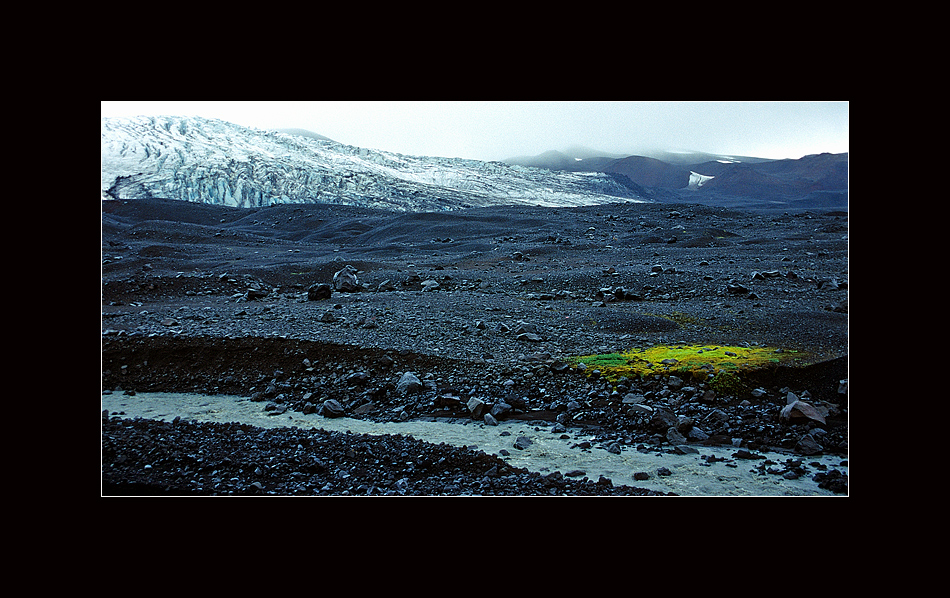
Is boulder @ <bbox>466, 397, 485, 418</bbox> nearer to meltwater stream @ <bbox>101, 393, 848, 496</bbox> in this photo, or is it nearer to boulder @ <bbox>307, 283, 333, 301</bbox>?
meltwater stream @ <bbox>101, 393, 848, 496</bbox>

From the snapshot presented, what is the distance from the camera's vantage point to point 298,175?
3894cm

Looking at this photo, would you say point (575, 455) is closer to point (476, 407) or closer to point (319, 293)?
point (476, 407)

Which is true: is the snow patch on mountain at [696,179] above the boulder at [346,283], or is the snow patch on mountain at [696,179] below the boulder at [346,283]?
above

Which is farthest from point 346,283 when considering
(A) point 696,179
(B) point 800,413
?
(A) point 696,179

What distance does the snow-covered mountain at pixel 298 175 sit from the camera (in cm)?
3600

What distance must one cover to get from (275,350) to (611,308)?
459 centimetres

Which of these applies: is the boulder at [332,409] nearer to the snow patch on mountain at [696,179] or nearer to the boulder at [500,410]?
the boulder at [500,410]

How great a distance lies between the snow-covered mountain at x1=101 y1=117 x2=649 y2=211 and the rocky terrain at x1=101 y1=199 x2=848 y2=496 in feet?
80.0

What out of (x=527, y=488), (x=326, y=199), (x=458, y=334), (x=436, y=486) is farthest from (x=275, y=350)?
(x=326, y=199)

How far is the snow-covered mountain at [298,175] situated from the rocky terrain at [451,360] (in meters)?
24.4

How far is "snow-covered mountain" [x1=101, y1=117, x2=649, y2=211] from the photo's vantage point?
36000mm

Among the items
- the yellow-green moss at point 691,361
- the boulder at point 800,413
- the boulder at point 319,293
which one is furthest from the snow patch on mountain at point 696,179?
the boulder at point 800,413

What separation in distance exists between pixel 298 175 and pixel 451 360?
36312 mm

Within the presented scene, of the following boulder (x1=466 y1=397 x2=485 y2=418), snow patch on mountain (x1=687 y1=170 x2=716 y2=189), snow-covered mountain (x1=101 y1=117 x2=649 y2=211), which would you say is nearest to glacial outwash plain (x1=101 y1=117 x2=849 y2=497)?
boulder (x1=466 y1=397 x2=485 y2=418)
